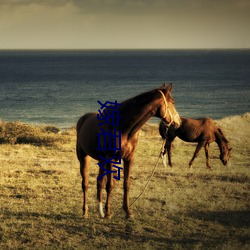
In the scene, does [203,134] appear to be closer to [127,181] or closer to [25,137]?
[127,181]

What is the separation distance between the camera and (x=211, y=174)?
14.6m

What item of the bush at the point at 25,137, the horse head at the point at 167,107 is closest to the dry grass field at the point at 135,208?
the horse head at the point at 167,107

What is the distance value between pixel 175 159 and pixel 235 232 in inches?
408

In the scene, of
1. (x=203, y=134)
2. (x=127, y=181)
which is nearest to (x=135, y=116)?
(x=127, y=181)

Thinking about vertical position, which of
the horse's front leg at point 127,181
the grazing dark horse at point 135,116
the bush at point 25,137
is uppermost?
the grazing dark horse at point 135,116

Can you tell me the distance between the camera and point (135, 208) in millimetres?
10039

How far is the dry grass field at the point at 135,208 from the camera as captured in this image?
26.1ft

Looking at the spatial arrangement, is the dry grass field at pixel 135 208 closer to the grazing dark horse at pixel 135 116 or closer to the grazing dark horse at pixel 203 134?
the grazing dark horse at pixel 203 134

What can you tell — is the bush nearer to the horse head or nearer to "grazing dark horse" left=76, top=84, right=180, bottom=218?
"grazing dark horse" left=76, top=84, right=180, bottom=218

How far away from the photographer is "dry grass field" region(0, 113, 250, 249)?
7952 mm

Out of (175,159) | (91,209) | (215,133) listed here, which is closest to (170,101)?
(91,209)

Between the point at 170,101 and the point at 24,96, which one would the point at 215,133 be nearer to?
the point at 170,101

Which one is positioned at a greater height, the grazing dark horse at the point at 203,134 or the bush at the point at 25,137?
the grazing dark horse at the point at 203,134

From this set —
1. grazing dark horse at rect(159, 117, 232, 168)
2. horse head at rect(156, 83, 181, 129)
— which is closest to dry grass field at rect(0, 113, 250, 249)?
grazing dark horse at rect(159, 117, 232, 168)
